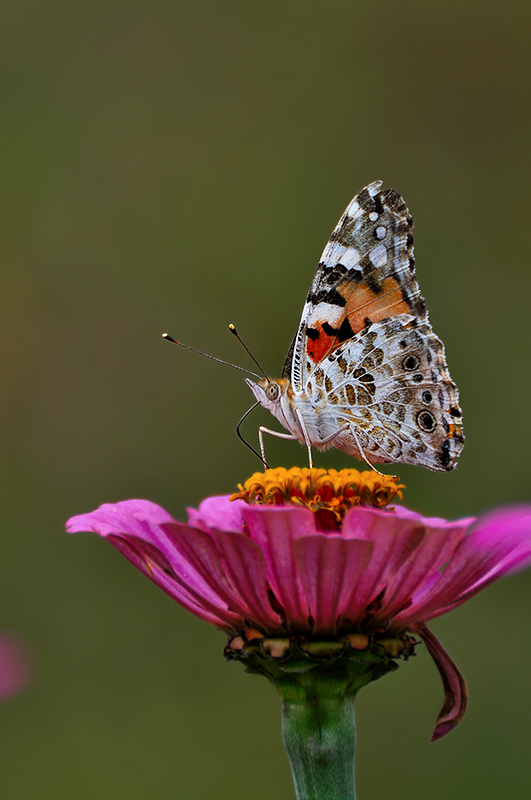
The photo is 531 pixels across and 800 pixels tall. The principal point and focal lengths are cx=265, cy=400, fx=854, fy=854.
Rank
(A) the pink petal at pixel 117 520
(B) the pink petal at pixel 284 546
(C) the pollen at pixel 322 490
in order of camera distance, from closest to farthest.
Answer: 1. (B) the pink petal at pixel 284 546
2. (A) the pink petal at pixel 117 520
3. (C) the pollen at pixel 322 490

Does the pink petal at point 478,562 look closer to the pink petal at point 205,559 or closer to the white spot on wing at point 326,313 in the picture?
the pink petal at point 205,559

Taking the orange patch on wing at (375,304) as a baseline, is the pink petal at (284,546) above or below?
below

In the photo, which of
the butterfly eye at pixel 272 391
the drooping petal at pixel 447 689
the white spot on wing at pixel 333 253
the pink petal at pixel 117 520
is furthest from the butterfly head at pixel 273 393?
the drooping petal at pixel 447 689

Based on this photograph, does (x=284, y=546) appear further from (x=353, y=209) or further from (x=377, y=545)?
(x=353, y=209)

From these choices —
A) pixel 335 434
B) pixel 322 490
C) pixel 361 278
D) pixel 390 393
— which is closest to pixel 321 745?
pixel 322 490

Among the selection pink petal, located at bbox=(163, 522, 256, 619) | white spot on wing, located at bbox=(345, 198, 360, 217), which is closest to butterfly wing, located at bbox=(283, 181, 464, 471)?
white spot on wing, located at bbox=(345, 198, 360, 217)

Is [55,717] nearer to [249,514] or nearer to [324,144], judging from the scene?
[249,514]

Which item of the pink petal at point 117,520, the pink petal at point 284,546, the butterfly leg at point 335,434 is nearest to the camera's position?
the pink petal at point 284,546
